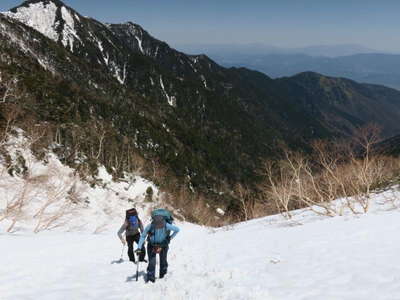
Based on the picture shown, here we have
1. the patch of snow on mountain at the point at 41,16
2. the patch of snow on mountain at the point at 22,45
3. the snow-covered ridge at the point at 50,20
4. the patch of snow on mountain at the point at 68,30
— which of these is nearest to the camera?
the patch of snow on mountain at the point at 22,45

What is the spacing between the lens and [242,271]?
9492 mm

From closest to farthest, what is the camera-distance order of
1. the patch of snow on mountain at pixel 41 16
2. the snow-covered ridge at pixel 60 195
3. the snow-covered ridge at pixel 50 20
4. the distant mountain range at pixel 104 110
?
1. the snow-covered ridge at pixel 60 195
2. the distant mountain range at pixel 104 110
3. the patch of snow on mountain at pixel 41 16
4. the snow-covered ridge at pixel 50 20

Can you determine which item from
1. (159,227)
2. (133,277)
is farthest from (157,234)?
(133,277)

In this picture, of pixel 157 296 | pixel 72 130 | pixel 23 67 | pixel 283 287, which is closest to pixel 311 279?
pixel 283 287

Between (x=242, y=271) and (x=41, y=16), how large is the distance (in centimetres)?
20202

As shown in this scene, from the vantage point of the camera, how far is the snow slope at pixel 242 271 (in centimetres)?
744

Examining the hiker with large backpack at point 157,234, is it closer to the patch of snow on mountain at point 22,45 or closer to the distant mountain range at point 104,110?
the distant mountain range at point 104,110

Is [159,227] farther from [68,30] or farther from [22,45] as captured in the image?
[68,30]

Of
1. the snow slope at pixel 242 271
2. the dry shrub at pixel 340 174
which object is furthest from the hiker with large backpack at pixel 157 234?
the dry shrub at pixel 340 174

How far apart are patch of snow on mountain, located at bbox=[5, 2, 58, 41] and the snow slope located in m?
182

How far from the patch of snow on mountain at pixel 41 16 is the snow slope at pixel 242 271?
7150 inches

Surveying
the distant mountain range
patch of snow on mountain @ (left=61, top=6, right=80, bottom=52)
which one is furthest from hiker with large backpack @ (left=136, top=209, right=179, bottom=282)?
patch of snow on mountain @ (left=61, top=6, right=80, bottom=52)

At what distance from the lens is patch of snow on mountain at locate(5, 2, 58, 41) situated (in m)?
160

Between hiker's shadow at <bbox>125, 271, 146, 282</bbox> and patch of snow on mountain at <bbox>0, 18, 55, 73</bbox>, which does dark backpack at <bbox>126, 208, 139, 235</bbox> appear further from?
patch of snow on mountain at <bbox>0, 18, 55, 73</bbox>
